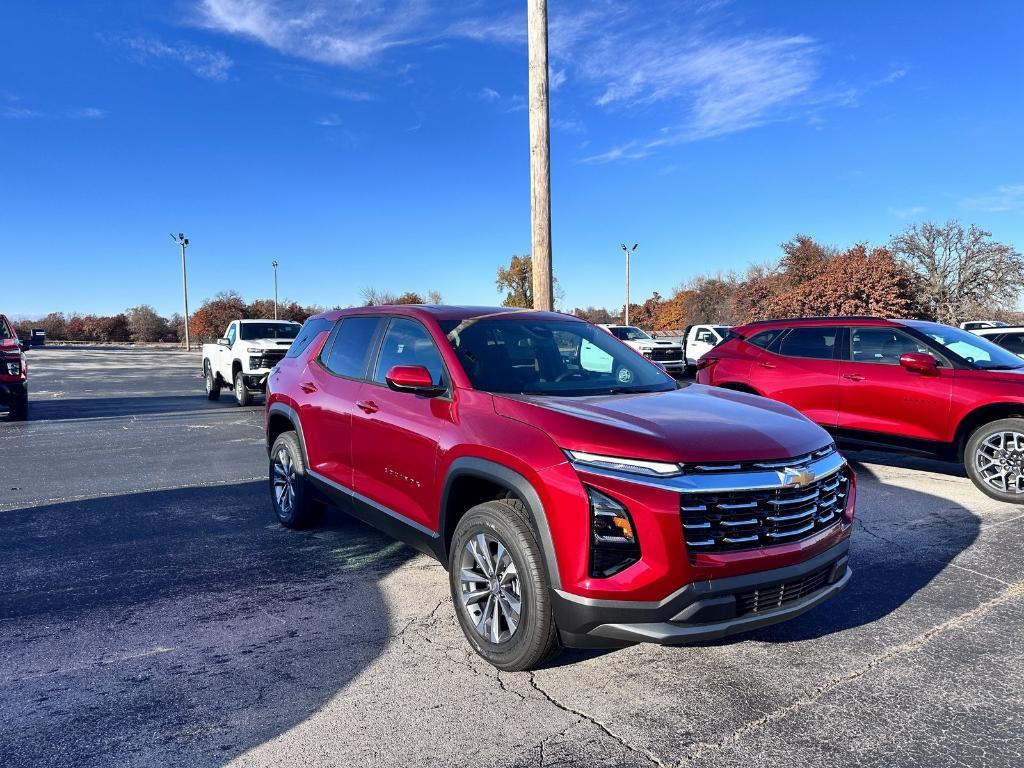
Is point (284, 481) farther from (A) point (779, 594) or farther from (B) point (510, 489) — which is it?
(A) point (779, 594)

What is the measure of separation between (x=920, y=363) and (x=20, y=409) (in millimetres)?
13874

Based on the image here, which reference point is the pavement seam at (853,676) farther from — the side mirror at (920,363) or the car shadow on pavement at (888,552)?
the side mirror at (920,363)

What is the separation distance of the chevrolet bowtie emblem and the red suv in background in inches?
173

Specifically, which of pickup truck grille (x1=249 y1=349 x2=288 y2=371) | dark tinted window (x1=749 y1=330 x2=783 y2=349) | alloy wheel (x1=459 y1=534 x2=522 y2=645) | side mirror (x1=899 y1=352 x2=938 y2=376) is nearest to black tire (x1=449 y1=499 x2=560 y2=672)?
alloy wheel (x1=459 y1=534 x2=522 y2=645)

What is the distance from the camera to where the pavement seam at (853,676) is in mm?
2607

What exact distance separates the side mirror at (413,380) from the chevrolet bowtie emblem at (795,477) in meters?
1.70

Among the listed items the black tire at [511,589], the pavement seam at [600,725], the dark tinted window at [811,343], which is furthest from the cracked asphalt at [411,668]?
the dark tinted window at [811,343]

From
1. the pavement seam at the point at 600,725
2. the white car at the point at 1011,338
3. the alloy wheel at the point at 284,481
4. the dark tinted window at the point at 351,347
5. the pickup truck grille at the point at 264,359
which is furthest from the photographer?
the pickup truck grille at the point at 264,359

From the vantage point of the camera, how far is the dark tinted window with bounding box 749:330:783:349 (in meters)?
8.21

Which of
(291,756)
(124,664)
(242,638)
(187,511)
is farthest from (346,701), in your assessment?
(187,511)

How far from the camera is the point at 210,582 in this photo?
14.1 ft

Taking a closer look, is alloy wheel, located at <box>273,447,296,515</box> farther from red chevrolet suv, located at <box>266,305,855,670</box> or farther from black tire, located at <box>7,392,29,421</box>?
black tire, located at <box>7,392,29,421</box>

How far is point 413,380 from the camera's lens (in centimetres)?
352

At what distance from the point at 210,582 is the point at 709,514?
10.4 ft
